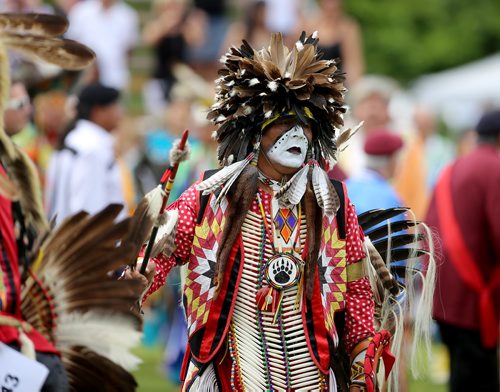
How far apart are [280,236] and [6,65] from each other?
1334 millimetres

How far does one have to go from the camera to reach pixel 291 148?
4.83 meters

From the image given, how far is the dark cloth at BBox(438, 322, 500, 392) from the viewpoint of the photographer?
8031mm

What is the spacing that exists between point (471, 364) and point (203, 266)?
3733mm

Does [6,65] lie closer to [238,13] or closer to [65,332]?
[65,332]

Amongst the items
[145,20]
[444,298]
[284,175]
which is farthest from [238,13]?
[284,175]

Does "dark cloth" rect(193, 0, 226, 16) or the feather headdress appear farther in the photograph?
"dark cloth" rect(193, 0, 226, 16)

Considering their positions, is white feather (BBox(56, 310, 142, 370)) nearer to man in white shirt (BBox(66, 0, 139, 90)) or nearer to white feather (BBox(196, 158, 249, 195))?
white feather (BBox(196, 158, 249, 195))

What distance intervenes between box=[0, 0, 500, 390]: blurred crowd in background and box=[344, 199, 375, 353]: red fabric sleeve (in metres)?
1.94

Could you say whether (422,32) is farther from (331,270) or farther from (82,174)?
(331,270)

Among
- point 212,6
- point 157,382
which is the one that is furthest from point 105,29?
point 157,382

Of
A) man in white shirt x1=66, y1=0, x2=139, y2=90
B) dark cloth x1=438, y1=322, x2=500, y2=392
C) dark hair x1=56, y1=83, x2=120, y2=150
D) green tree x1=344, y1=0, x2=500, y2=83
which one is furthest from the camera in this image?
green tree x1=344, y1=0, x2=500, y2=83

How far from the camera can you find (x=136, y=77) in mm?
18109

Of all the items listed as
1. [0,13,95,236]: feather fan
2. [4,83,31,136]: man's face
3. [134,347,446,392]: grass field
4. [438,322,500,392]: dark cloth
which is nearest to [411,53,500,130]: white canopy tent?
[134,347,446,392]: grass field

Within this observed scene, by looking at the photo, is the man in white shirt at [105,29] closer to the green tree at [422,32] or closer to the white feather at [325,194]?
the white feather at [325,194]
